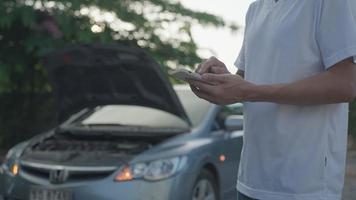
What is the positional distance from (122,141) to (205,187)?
821 mm

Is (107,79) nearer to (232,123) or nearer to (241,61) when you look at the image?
(232,123)

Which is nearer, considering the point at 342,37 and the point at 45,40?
the point at 342,37

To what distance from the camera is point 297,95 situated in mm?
1614

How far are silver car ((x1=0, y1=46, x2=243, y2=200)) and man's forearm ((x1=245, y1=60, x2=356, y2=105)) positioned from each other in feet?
10.1

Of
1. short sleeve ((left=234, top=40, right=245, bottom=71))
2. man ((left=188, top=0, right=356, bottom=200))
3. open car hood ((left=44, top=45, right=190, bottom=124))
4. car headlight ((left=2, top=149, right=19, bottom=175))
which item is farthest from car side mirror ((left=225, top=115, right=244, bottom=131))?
man ((left=188, top=0, right=356, bottom=200))

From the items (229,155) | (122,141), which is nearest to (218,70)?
(122,141)

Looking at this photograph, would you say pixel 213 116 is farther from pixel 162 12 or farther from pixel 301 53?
pixel 301 53

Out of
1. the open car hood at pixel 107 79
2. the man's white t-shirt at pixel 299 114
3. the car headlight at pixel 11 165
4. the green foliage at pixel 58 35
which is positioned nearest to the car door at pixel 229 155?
the open car hood at pixel 107 79

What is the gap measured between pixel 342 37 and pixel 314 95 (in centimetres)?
17

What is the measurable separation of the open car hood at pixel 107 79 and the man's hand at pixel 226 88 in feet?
10.6

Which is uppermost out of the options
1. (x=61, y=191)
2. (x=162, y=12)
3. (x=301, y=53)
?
(x=162, y=12)

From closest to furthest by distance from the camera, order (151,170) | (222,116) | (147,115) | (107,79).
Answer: (151,170) < (107,79) < (147,115) < (222,116)

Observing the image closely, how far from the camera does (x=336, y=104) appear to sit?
168 centimetres

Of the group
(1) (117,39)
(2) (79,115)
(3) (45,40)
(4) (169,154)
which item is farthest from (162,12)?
(4) (169,154)
